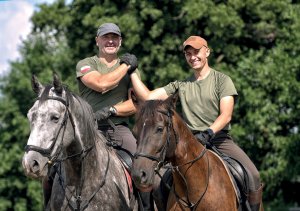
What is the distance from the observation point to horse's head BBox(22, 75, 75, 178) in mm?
9344

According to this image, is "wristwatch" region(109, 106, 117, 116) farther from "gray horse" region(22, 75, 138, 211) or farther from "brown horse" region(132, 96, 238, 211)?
"brown horse" region(132, 96, 238, 211)

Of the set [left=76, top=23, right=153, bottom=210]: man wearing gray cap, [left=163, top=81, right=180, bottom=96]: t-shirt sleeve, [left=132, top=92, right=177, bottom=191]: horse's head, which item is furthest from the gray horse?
[left=163, top=81, right=180, bottom=96]: t-shirt sleeve

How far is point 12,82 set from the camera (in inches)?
1930

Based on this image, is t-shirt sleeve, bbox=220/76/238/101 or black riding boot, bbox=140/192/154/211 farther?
black riding boot, bbox=140/192/154/211

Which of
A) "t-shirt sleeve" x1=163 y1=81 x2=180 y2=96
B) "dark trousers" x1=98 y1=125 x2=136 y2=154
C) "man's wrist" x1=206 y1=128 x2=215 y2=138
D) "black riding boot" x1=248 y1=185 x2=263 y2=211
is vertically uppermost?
"t-shirt sleeve" x1=163 y1=81 x2=180 y2=96

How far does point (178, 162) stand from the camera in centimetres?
1036

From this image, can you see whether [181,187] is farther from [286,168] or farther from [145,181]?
[286,168]

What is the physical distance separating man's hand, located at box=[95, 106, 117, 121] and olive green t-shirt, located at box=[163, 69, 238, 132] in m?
0.98


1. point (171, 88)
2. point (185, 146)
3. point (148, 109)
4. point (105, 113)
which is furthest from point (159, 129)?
point (171, 88)

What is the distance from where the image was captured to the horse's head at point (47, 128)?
9344 mm

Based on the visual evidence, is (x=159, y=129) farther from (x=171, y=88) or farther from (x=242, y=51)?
(x=242, y=51)

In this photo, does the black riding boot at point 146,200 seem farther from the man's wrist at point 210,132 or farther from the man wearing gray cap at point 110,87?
the man's wrist at point 210,132

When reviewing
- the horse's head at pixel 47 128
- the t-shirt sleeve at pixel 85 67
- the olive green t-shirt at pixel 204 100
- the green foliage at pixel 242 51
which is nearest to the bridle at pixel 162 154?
the horse's head at pixel 47 128

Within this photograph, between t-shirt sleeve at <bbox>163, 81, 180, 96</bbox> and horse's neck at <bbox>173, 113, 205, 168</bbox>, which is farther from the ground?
t-shirt sleeve at <bbox>163, 81, 180, 96</bbox>
